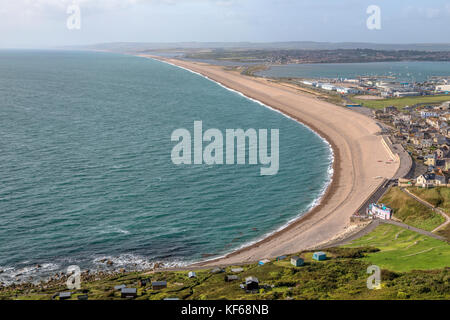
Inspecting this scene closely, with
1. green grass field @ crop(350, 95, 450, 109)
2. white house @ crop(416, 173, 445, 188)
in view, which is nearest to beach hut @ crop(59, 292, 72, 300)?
white house @ crop(416, 173, 445, 188)

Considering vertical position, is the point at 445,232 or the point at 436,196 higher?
the point at 436,196

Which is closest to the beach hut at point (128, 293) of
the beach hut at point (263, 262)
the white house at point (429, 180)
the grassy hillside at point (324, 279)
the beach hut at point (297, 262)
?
the grassy hillside at point (324, 279)

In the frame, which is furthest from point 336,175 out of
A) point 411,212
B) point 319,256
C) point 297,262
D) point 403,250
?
point 297,262

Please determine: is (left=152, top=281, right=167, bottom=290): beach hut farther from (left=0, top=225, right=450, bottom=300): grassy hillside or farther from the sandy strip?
the sandy strip

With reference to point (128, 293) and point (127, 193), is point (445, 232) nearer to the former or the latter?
point (128, 293)

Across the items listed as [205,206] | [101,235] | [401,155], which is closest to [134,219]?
[101,235]
